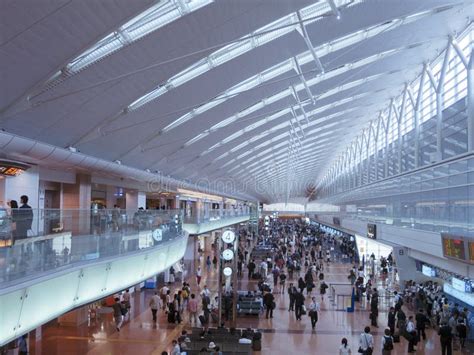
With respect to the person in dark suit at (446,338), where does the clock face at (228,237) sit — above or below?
above

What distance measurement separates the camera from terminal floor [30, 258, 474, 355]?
14922 millimetres

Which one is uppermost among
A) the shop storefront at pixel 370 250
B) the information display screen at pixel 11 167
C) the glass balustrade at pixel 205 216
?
the information display screen at pixel 11 167

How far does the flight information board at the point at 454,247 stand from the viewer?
508 inches

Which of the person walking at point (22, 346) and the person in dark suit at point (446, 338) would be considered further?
the person walking at point (22, 346)

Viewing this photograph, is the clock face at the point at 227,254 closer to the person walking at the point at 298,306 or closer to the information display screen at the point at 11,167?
the person walking at the point at 298,306

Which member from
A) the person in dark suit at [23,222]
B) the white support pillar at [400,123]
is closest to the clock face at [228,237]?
the person in dark suit at [23,222]

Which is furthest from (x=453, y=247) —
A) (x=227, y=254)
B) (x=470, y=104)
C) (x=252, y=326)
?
(x=227, y=254)

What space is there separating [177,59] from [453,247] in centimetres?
896

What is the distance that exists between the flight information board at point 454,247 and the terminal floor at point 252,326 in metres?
3.21

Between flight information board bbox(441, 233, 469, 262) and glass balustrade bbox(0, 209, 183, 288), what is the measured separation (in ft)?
27.9

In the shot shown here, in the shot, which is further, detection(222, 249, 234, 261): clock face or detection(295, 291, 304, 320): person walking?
detection(222, 249, 234, 261): clock face

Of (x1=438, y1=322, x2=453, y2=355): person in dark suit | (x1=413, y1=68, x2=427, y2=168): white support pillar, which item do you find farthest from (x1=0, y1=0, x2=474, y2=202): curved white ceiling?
(x1=438, y1=322, x2=453, y2=355): person in dark suit

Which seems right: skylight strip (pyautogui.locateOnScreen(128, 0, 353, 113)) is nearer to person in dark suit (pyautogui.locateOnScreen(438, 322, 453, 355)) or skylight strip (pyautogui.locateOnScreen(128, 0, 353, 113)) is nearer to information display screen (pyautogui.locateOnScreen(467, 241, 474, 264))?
information display screen (pyautogui.locateOnScreen(467, 241, 474, 264))

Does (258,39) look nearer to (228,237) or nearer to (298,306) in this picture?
(228,237)
